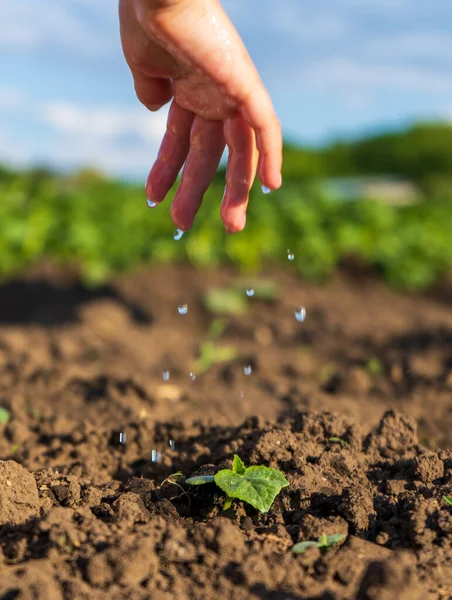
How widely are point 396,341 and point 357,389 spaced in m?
1.38

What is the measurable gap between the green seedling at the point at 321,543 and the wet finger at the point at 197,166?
146 centimetres

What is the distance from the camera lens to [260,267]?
8172 millimetres

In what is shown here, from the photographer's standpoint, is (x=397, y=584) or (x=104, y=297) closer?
(x=397, y=584)

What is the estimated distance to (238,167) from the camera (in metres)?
2.82

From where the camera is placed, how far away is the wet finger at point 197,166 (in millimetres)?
2943

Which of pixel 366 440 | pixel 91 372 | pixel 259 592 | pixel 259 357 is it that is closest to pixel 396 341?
pixel 259 357

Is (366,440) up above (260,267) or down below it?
above

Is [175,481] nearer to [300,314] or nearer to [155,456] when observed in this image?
[155,456]

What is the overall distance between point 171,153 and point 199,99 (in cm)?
33

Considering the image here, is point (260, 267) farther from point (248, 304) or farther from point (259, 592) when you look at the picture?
point (259, 592)

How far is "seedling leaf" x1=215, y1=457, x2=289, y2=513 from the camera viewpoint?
226 cm

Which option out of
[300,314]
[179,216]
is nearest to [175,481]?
[179,216]

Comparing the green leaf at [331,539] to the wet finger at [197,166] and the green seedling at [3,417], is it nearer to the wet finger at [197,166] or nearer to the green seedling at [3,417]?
the wet finger at [197,166]

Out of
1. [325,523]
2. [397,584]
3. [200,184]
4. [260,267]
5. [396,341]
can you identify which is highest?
[200,184]
